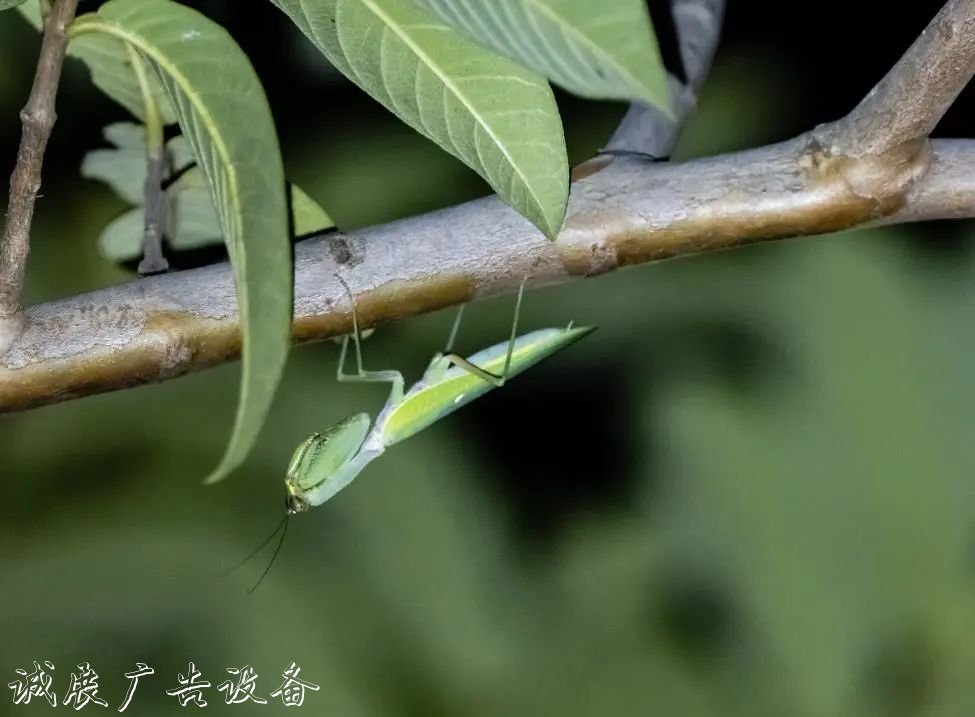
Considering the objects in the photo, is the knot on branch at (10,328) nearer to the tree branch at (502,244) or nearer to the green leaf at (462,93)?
the tree branch at (502,244)

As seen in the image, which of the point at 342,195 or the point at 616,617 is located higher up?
the point at 342,195

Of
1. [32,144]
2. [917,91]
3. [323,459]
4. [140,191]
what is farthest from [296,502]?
[917,91]

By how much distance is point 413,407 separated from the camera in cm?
76

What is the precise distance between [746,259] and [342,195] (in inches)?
22.3

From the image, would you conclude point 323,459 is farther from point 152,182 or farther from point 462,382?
point 152,182

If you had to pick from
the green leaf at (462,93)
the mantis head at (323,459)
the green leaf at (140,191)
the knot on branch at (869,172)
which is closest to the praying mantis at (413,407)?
the mantis head at (323,459)

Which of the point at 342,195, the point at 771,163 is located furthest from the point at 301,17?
the point at 342,195

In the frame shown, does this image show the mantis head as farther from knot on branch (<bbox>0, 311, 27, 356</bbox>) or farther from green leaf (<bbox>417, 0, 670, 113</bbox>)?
green leaf (<bbox>417, 0, 670, 113</bbox>)

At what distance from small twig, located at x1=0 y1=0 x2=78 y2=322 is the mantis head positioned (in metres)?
0.31

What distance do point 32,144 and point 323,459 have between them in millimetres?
391

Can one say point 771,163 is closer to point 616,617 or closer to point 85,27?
point 85,27

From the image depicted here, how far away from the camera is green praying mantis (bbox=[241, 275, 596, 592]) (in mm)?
728

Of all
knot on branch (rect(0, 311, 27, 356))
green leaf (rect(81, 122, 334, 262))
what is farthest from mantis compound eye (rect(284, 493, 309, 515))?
knot on branch (rect(0, 311, 27, 356))

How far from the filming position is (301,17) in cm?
34
